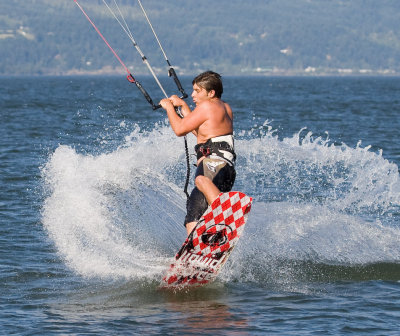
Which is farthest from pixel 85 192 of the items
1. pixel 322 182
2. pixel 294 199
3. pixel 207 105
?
pixel 322 182

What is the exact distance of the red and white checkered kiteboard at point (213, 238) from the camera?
8719 mm

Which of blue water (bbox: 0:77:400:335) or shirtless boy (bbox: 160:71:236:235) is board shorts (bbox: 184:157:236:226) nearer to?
shirtless boy (bbox: 160:71:236:235)

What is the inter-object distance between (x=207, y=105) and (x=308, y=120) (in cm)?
2874

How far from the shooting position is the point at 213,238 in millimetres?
8891

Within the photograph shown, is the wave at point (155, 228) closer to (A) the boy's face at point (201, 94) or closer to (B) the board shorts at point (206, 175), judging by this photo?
(B) the board shorts at point (206, 175)

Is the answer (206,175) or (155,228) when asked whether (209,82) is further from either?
(155,228)

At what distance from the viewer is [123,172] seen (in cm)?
1132

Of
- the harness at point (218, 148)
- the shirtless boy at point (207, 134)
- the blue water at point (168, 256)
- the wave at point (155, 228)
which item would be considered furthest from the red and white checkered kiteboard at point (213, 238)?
the wave at point (155, 228)

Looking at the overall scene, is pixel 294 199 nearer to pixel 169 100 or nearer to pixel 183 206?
pixel 183 206


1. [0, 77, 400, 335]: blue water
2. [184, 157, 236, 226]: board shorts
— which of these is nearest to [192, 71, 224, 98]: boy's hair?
[184, 157, 236, 226]: board shorts

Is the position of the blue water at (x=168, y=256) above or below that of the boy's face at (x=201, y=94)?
below

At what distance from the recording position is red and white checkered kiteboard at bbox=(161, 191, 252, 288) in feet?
28.6

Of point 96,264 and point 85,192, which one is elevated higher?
point 85,192

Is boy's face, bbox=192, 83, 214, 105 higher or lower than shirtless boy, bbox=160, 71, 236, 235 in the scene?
higher
